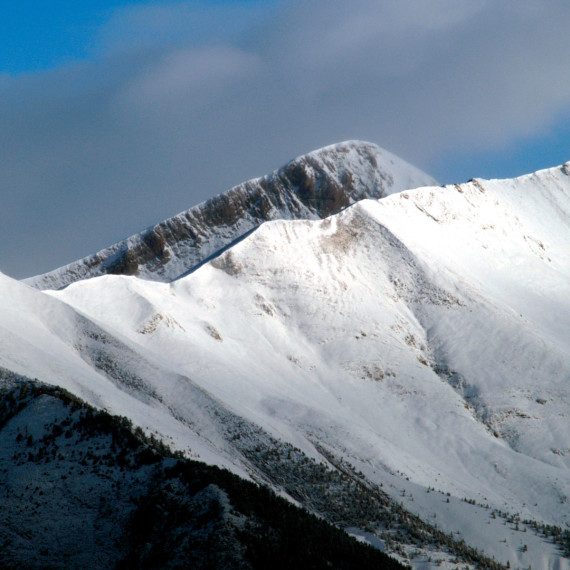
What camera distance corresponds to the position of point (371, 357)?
82.9m

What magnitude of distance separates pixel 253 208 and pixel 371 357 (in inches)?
3376

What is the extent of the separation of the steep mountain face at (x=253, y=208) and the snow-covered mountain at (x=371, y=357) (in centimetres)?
4455

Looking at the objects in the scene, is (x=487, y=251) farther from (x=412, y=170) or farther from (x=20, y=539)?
(x=20, y=539)

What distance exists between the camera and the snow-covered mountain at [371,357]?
152 feet

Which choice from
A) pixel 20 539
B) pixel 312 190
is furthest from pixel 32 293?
pixel 312 190

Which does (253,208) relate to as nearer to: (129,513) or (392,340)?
(392,340)

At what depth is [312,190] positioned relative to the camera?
170 meters

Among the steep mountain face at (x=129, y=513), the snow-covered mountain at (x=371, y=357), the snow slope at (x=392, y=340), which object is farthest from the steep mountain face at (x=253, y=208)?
the steep mountain face at (x=129, y=513)

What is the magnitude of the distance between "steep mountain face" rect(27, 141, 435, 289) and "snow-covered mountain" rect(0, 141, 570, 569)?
44548 millimetres

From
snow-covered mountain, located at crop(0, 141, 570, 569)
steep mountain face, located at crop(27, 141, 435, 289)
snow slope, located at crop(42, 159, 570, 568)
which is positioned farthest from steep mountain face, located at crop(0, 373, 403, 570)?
steep mountain face, located at crop(27, 141, 435, 289)

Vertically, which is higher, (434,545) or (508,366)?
(508,366)

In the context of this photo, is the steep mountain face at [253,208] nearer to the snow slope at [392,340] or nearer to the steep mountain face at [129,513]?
the snow slope at [392,340]

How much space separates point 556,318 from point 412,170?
97.3 metres

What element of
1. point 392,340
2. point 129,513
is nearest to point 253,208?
point 392,340
